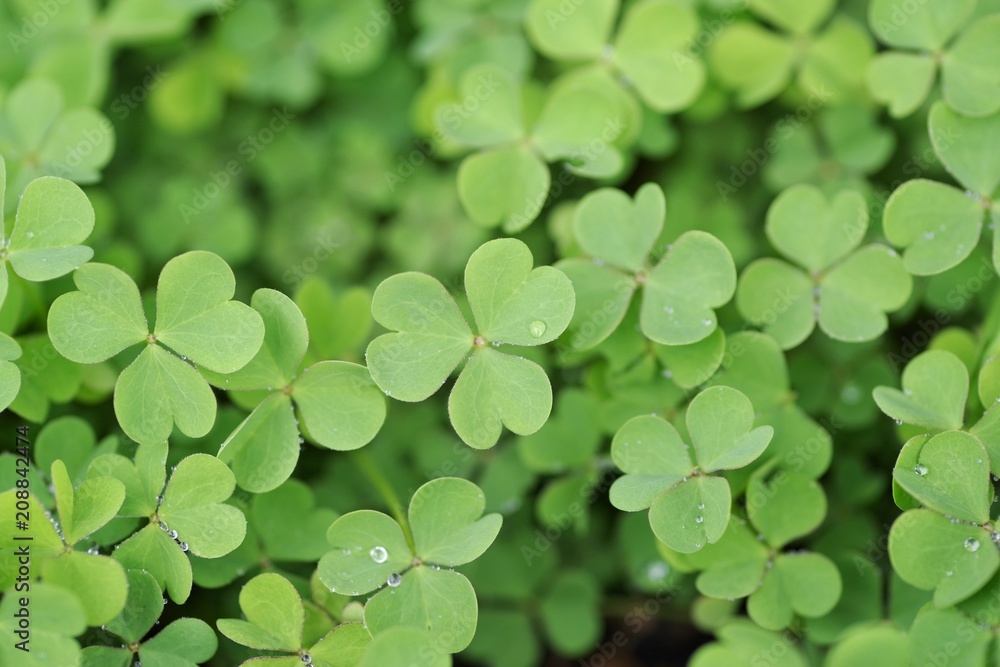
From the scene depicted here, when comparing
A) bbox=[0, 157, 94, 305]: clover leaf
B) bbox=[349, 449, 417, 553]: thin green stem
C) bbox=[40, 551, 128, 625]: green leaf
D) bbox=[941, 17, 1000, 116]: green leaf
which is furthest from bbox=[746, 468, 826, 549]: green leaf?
bbox=[0, 157, 94, 305]: clover leaf

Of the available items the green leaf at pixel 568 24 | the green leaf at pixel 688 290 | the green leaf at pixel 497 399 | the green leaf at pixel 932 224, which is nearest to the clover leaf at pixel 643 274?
the green leaf at pixel 688 290

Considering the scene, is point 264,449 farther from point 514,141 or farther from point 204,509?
point 514,141

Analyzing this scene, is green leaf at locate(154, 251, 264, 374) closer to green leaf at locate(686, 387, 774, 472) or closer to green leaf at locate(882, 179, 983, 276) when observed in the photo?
green leaf at locate(686, 387, 774, 472)

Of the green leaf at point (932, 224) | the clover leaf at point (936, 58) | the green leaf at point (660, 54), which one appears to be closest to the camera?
the green leaf at point (932, 224)

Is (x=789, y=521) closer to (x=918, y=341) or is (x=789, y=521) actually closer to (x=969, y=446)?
(x=969, y=446)

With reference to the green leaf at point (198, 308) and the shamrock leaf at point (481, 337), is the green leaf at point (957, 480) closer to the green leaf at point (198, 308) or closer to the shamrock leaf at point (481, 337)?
the shamrock leaf at point (481, 337)

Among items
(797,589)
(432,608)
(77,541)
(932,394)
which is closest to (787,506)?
(797,589)
